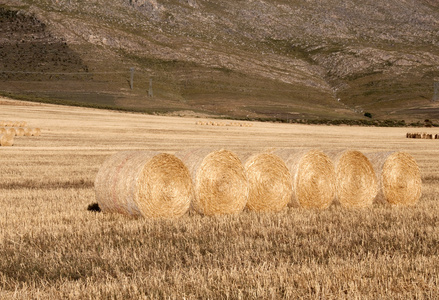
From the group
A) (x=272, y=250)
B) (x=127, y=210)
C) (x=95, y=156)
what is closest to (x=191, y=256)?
(x=272, y=250)

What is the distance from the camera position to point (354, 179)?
45.2 feet

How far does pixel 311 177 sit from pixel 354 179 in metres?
1.28

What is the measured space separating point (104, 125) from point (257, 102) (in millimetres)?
94111

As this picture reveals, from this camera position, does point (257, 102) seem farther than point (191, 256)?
Yes

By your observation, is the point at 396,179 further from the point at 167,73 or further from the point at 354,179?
the point at 167,73

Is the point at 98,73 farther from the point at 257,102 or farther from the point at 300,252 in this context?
the point at 300,252

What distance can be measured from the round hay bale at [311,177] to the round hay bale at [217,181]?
4.61 ft

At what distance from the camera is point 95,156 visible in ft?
88.2

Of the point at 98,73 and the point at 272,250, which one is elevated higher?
the point at 98,73

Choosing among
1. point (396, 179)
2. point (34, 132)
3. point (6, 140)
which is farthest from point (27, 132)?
point (396, 179)

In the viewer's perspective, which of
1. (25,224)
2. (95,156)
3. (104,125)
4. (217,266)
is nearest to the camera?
(217,266)

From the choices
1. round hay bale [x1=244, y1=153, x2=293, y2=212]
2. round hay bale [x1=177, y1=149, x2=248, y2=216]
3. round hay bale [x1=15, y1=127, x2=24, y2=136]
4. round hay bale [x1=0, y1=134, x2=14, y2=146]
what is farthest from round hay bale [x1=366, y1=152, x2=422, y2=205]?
round hay bale [x1=15, y1=127, x2=24, y2=136]

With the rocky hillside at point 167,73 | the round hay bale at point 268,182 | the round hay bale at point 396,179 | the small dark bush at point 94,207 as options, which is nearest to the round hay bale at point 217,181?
the round hay bale at point 268,182

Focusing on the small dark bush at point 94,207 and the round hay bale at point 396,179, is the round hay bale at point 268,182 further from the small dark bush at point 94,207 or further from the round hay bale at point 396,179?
the small dark bush at point 94,207
